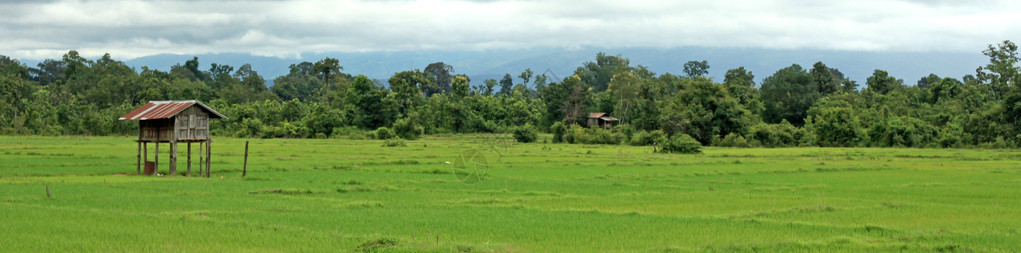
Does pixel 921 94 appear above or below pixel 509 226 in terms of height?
above

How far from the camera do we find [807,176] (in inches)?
1090

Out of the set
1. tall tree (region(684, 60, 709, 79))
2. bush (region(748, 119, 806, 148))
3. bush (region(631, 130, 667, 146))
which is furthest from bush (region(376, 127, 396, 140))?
tall tree (region(684, 60, 709, 79))

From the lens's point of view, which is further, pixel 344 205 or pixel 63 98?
pixel 63 98

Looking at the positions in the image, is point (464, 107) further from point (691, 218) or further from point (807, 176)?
point (691, 218)

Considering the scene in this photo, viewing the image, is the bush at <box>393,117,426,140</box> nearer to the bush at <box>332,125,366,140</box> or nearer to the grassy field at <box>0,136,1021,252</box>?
the bush at <box>332,125,366,140</box>

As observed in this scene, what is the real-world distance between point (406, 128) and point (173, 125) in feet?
127

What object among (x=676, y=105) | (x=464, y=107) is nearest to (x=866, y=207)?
(x=676, y=105)

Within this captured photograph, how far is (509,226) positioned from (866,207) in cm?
811

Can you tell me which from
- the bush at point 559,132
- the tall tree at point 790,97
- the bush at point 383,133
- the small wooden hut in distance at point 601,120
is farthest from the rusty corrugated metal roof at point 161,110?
the tall tree at point 790,97

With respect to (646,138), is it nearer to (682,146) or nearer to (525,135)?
(525,135)

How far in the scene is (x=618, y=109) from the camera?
77.1 m

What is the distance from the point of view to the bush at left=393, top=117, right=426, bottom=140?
64500mm

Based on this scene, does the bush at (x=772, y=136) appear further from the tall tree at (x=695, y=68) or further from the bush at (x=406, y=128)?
the tall tree at (x=695, y=68)

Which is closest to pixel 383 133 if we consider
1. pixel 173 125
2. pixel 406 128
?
pixel 406 128
